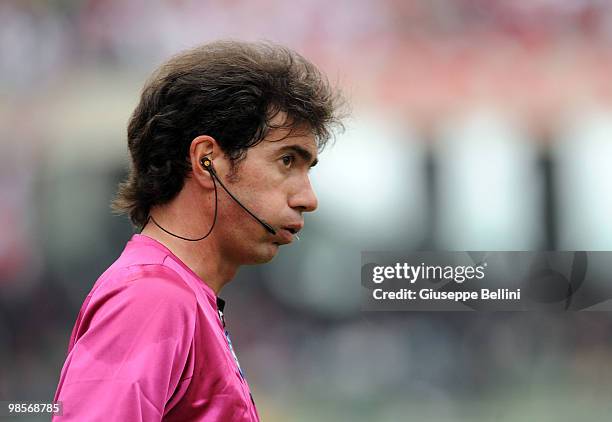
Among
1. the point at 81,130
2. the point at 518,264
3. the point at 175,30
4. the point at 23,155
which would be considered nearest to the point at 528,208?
the point at 518,264

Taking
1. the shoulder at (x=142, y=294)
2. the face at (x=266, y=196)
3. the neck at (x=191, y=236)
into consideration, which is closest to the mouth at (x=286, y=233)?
the face at (x=266, y=196)

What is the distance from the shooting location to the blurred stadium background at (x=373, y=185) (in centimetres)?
296

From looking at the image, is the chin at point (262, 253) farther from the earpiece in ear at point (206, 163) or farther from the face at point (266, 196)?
the earpiece in ear at point (206, 163)

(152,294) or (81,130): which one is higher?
→ (81,130)

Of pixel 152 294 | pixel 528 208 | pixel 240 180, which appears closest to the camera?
pixel 152 294

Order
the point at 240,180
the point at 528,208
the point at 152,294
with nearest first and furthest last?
the point at 152,294
the point at 240,180
the point at 528,208

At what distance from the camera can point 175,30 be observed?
3.08m

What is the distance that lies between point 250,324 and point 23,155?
995 mm

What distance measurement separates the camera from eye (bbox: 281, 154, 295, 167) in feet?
A: 5.11

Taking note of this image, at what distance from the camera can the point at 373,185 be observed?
300 centimetres

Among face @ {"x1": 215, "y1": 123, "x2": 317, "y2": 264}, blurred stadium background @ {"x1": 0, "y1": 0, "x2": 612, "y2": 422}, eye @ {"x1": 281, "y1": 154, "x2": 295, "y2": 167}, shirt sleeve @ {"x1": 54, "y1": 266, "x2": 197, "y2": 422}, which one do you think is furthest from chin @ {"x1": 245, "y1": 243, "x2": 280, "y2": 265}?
blurred stadium background @ {"x1": 0, "y1": 0, "x2": 612, "y2": 422}

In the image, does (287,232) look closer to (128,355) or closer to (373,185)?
(128,355)

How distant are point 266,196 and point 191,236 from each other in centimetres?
15

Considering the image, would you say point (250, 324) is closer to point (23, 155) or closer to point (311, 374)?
point (311, 374)
